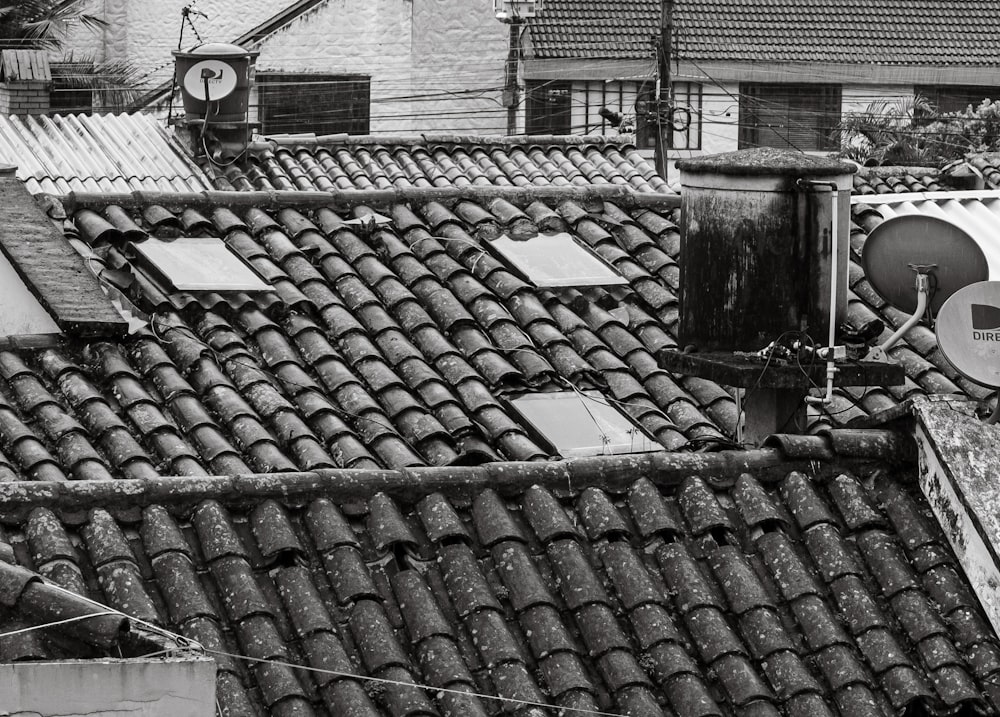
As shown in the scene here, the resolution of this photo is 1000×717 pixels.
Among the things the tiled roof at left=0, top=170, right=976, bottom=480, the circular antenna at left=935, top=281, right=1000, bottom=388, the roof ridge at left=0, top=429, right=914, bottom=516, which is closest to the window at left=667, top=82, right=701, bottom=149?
the tiled roof at left=0, top=170, right=976, bottom=480

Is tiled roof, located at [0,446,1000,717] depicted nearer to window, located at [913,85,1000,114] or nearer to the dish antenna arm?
the dish antenna arm

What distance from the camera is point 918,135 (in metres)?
33.2

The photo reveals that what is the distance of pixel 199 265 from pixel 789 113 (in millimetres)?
A: 27447

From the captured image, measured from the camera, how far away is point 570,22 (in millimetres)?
37312

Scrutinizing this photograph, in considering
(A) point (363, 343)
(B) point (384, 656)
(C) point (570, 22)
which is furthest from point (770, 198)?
(C) point (570, 22)

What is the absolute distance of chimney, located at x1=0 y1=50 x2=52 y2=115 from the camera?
84.6 ft

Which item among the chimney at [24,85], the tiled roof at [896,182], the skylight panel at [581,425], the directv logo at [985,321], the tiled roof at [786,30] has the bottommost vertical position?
the skylight panel at [581,425]

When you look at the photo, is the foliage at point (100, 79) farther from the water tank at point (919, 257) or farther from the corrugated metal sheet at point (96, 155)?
the water tank at point (919, 257)

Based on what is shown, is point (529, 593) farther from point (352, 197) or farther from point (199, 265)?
point (352, 197)

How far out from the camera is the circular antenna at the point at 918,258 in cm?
1047

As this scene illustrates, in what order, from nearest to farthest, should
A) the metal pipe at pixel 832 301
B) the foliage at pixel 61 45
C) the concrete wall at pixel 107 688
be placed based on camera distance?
1. the concrete wall at pixel 107 688
2. the metal pipe at pixel 832 301
3. the foliage at pixel 61 45

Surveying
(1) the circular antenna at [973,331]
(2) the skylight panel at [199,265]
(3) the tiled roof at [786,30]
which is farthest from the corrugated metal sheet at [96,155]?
(3) the tiled roof at [786,30]

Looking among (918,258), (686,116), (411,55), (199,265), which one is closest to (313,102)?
(411,55)

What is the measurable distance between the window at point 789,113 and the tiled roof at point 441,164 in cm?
1618
